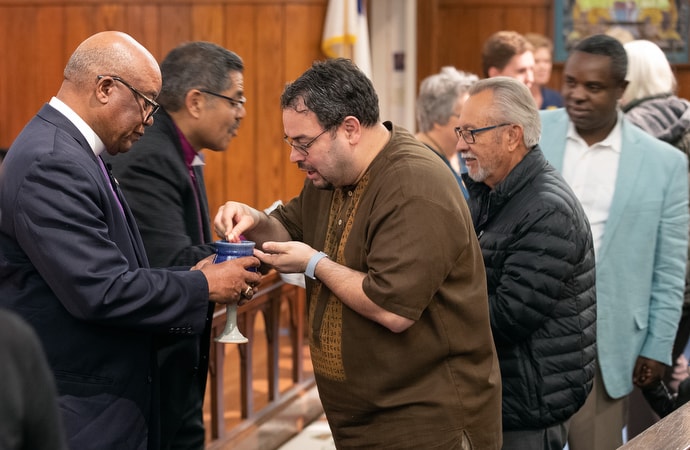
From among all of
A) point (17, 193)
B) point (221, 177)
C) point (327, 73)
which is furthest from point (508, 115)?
point (221, 177)

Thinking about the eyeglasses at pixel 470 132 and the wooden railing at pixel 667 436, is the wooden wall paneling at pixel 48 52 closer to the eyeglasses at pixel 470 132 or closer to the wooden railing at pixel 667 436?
the eyeglasses at pixel 470 132

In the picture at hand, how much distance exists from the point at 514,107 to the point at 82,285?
1.40 metres

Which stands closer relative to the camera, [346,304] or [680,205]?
[346,304]

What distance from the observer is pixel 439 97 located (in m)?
4.55

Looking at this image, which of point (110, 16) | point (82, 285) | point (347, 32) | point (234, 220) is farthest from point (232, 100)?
point (110, 16)

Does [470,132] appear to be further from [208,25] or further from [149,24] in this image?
[149,24]

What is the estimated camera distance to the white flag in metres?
6.88

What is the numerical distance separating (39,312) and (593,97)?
7.20ft

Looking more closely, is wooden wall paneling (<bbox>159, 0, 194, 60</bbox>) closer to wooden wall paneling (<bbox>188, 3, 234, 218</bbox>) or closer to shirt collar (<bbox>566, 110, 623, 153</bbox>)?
wooden wall paneling (<bbox>188, 3, 234, 218</bbox>)

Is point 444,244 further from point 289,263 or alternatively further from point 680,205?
point 680,205

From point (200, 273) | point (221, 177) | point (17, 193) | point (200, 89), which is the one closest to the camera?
point (17, 193)

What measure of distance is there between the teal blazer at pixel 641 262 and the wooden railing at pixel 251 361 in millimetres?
1627

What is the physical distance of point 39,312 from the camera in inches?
95.5

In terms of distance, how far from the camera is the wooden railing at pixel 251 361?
14.4 ft
